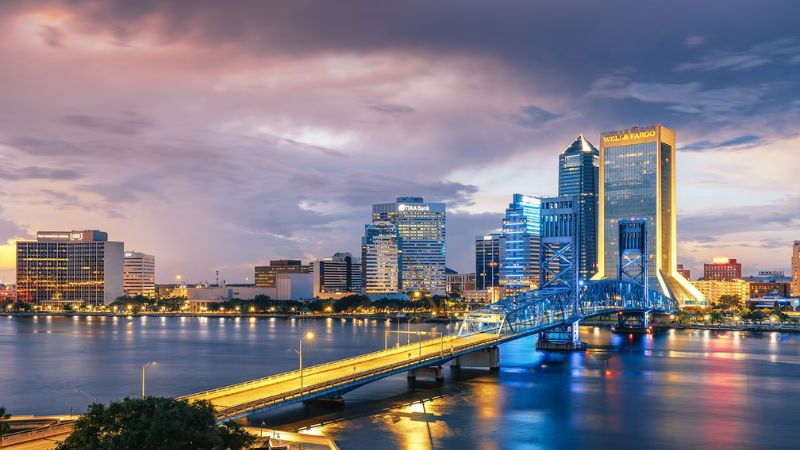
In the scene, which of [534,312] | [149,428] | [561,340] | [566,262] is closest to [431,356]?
[534,312]

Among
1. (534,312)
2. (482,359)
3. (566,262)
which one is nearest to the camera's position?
(482,359)

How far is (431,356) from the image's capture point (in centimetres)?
8350

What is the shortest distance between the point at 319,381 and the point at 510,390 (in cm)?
2445

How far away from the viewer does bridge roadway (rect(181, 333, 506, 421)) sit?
2232 inches

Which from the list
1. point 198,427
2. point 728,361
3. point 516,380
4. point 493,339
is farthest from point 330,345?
point 198,427

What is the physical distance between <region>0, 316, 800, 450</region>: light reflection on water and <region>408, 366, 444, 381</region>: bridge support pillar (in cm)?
155

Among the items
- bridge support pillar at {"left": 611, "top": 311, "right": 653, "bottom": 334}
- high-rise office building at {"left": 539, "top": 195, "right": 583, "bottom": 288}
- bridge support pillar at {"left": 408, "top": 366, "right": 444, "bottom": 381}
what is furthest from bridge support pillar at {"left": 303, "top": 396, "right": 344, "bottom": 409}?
bridge support pillar at {"left": 611, "top": 311, "right": 653, "bottom": 334}

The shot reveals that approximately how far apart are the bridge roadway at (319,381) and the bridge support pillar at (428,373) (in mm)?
1695

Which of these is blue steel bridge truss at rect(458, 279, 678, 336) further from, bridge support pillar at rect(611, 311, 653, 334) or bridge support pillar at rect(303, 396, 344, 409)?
bridge support pillar at rect(303, 396, 344, 409)

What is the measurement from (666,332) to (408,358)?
123593mm

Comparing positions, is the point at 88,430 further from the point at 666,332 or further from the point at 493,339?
the point at 666,332

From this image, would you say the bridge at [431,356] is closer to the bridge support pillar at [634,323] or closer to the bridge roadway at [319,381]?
the bridge roadway at [319,381]

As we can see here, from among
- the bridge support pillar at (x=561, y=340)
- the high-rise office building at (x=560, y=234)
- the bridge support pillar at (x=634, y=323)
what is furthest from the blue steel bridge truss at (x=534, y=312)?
the bridge support pillar at (x=634, y=323)

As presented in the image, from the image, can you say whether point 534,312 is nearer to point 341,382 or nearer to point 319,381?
point 319,381
